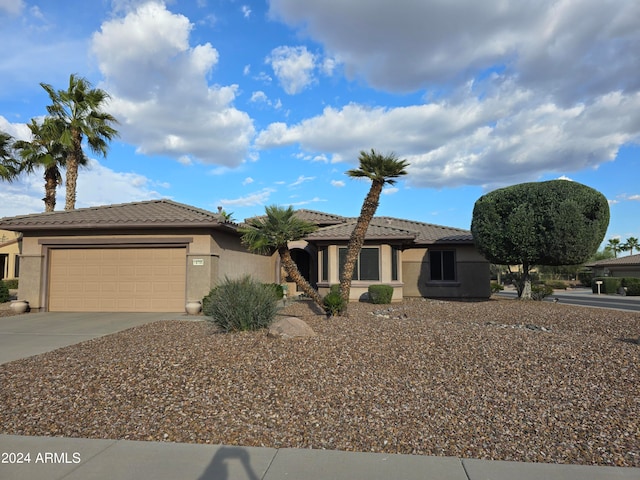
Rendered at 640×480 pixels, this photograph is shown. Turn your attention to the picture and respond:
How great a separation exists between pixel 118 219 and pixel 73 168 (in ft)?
31.0

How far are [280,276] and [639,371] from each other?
19.5 meters

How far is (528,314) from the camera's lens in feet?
45.7

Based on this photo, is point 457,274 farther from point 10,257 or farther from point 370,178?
point 10,257

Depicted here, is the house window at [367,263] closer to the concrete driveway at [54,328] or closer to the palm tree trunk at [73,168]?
the concrete driveway at [54,328]

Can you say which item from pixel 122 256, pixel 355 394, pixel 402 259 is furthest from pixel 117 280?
pixel 402 259

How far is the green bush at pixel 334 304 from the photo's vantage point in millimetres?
12305

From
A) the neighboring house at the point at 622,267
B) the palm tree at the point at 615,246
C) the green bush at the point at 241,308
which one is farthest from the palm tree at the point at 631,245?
the green bush at the point at 241,308

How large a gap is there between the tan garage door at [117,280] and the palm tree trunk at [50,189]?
374 inches

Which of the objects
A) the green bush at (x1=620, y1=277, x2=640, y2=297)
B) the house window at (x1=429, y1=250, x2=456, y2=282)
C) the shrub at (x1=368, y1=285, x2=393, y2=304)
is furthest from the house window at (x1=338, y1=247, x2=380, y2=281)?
the green bush at (x1=620, y1=277, x2=640, y2=297)

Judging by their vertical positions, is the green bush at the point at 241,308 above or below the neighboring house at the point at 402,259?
below

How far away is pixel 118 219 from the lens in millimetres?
15820

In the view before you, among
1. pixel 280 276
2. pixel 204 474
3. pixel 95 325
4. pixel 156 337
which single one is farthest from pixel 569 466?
pixel 280 276

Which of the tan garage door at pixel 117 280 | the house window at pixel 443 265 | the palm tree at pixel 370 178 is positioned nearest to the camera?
the palm tree at pixel 370 178

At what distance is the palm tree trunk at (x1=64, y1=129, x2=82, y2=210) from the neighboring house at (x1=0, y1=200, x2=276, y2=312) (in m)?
6.39
